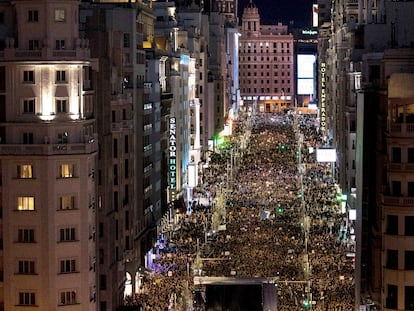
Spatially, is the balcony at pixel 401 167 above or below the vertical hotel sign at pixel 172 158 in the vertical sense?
above

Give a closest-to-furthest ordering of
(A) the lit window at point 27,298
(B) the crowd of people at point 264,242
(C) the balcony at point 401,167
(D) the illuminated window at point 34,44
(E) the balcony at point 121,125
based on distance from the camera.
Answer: (C) the balcony at point 401,167 → (A) the lit window at point 27,298 → (D) the illuminated window at point 34,44 → (E) the balcony at point 121,125 → (B) the crowd of people at point 264,242

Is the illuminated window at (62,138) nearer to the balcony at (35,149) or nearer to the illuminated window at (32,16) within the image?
the balcony at (35,149)

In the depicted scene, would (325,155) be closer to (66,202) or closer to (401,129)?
(401,129)

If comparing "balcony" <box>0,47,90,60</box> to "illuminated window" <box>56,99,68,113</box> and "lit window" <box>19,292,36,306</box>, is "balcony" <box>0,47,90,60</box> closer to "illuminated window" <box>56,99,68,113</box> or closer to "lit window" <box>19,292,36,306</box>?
"illuminated window" <box>56,99,68,113</box>

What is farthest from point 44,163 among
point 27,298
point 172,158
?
point 172,158

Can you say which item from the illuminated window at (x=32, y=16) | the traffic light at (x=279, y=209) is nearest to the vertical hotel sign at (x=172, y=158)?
the traffic light at (x=279, y=209)
